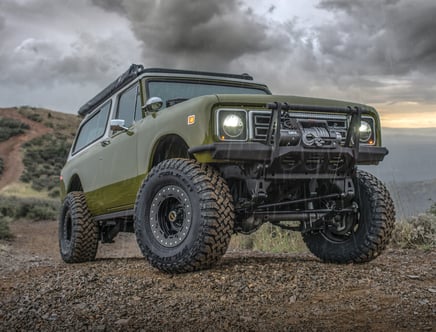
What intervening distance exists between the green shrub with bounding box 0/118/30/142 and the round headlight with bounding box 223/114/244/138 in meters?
42.8

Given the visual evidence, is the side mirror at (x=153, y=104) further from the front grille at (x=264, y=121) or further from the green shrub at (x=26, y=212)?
the green shrub at (x=26, y=212)

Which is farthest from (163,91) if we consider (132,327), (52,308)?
(132,327)

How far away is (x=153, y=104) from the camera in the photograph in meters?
5.16

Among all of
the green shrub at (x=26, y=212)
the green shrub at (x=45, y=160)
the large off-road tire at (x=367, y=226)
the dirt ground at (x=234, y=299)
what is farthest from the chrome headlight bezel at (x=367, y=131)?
the green shrub at (x=45, y=160)

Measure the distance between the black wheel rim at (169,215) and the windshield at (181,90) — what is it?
4.30ft

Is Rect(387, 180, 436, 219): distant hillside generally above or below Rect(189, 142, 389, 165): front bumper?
below

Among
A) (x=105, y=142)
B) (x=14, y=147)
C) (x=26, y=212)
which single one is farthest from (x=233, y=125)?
(x=14, y=147)

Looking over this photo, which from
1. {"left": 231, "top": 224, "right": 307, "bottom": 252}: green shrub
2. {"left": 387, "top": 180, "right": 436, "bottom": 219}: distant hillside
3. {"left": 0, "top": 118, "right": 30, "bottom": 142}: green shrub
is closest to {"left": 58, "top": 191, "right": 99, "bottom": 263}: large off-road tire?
{"left": 231, "top": 224, "right": 307, "bottom": 252}: green shrub

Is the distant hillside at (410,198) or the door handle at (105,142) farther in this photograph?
the distant hillside at (410,198)

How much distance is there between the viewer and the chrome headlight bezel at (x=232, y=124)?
14.0 feet

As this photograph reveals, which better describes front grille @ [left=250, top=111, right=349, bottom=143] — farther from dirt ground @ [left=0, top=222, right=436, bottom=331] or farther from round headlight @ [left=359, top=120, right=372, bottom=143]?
dirt ground @ [left=0, top=222, right=436, bottom=331]

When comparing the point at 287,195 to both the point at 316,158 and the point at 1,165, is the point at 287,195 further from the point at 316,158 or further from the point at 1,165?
the point at 1,165

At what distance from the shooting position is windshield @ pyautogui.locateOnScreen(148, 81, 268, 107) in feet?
19.1

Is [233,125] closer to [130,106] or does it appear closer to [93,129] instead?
[130,106]
